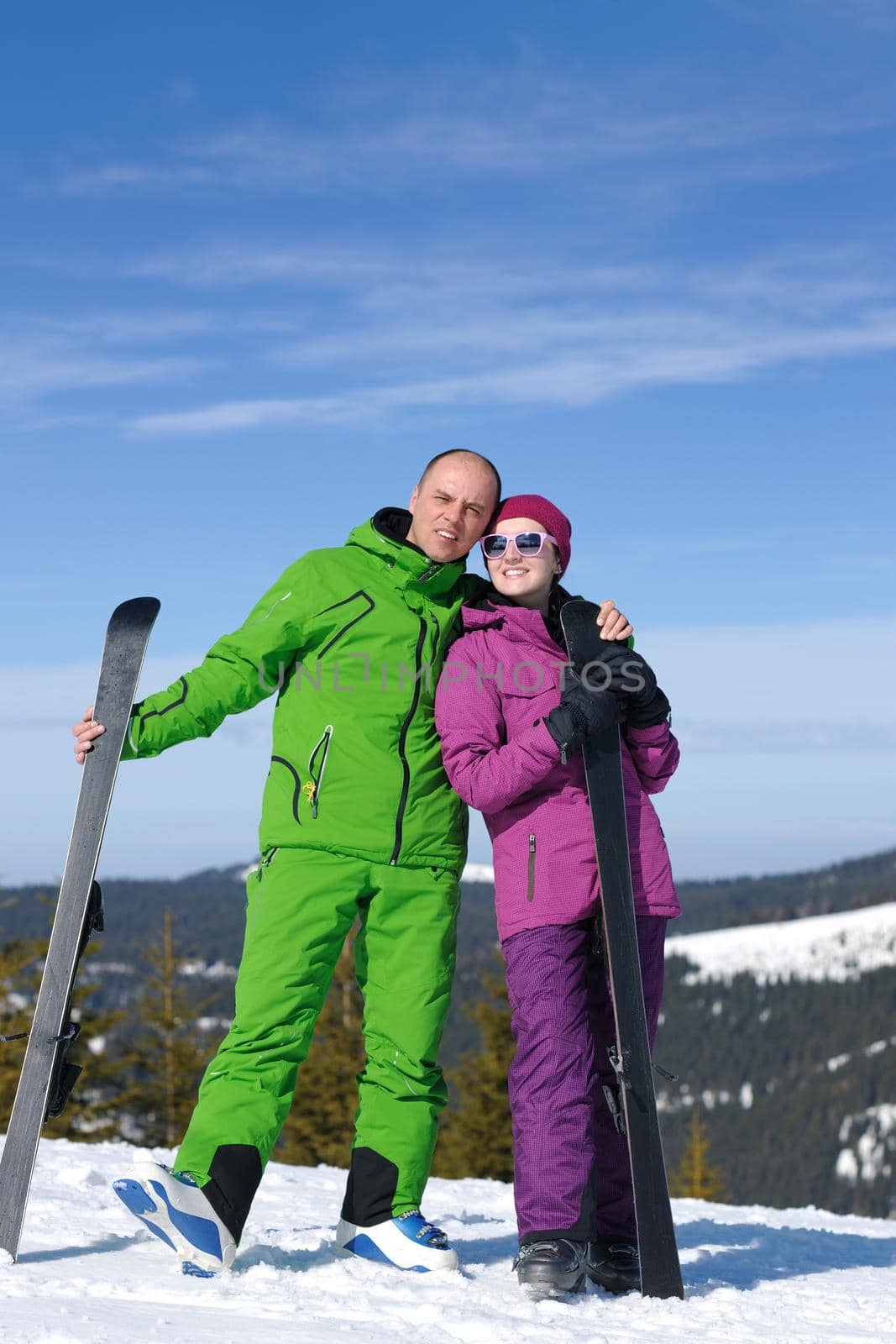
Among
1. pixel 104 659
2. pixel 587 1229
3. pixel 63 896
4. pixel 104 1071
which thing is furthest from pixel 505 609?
pixel 104 1071

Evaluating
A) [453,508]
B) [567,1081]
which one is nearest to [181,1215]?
[567,1081]

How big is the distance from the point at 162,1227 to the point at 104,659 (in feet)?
5.57

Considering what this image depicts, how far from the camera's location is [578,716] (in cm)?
370

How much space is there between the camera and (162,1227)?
356cm

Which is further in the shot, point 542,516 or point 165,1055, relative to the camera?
point 165,1055

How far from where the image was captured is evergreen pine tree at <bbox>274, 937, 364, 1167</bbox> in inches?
906

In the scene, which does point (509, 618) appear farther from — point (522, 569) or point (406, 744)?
point (406, 744)

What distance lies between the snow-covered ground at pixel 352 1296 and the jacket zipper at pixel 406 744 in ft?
Result: 4.07

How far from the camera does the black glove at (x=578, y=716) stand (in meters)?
3.66

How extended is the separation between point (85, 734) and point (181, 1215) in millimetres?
1441

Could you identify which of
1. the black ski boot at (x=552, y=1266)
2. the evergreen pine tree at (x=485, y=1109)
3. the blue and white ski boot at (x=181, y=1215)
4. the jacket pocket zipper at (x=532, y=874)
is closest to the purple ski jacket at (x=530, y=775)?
the jacket pocket zipper at (x=532, y=874)

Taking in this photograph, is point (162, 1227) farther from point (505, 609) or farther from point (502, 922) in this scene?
point (505, 609)

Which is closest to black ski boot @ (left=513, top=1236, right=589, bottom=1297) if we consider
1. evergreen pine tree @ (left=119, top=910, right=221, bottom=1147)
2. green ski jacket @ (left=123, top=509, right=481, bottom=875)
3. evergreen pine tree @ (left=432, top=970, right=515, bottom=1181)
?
green ski jacket @ (left=123, top=509, right=481, bottom=875)

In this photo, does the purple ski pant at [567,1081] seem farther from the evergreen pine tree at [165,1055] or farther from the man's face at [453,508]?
the evergreen pine tree at [165,1055]
